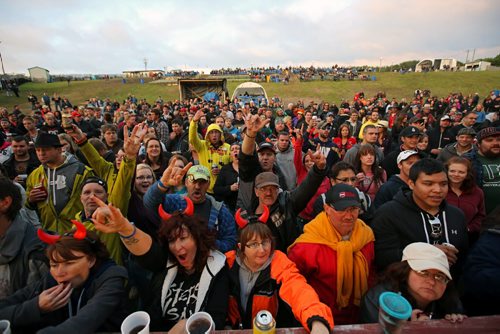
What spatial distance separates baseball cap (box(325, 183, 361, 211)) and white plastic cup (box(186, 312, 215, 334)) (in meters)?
1.39

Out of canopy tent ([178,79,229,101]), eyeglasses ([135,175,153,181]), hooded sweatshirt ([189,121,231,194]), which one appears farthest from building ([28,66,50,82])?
eyeglasses ([135,175,153,181])

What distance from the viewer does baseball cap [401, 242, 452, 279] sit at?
1703mm

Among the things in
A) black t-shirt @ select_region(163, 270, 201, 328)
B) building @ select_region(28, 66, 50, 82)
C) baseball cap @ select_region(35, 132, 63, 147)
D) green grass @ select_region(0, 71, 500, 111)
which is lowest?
black t-shirt @ select_region(163, 270, 201, 328)

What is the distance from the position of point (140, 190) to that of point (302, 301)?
2.68m

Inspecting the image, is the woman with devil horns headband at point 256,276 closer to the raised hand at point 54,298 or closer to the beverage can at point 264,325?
the beverage can at point 264,325

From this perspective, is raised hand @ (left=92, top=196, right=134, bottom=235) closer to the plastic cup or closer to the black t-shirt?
the black t-shirt

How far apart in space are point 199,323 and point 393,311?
112 centimetres

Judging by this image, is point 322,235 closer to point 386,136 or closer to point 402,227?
point 402,227

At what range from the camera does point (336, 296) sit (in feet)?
7.47

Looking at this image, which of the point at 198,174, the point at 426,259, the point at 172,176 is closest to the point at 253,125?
the point at 198,174

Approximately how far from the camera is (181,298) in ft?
6.61

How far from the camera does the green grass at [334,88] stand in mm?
32781

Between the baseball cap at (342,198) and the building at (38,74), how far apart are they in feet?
192

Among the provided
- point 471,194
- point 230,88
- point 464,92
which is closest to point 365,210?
point 471,194
